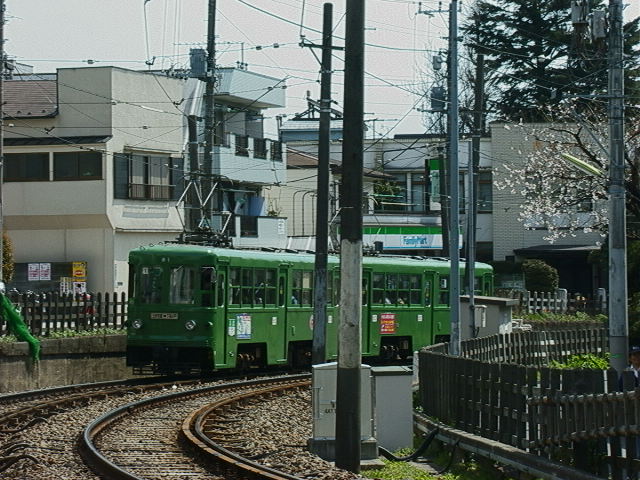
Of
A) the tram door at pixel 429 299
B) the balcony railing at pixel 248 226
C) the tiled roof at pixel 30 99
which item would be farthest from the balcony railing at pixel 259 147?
the tram door at pixel 429 299

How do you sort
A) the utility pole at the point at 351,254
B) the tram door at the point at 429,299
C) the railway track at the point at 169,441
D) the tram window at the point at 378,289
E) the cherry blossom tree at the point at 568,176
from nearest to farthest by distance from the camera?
1. the railway track at the point at 169,441
2. the utility pole at the point at 351,254
3. the tram window at the point at 378,289
4. the tram door at the point at 429,299
5. the cherry blossom tree at the point at 568,176

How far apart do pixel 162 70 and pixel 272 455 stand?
3507 centimetres

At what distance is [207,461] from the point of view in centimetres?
1411

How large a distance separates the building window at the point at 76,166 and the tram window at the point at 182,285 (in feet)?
56.6

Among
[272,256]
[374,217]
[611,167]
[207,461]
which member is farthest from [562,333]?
[374,217]

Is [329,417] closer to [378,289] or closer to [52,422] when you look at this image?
[52,422]

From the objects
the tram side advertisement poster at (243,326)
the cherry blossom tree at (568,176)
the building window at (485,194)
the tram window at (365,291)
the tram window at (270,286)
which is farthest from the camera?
the building window at (485,194)

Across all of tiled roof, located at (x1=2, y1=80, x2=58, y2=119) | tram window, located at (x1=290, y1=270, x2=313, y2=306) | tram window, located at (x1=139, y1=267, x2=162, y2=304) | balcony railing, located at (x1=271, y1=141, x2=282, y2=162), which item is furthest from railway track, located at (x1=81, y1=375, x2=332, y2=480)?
balcony railing, located at (x1=271, y1=141, x2=282, y2=162)

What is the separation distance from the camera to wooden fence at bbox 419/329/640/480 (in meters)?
11.8

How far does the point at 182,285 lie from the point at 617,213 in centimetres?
944

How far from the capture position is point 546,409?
13.2m

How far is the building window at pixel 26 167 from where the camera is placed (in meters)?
42.4

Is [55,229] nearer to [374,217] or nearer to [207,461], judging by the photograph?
[374,217]

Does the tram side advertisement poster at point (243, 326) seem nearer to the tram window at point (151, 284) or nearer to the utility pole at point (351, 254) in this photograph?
the tram window at point (151, 284)
